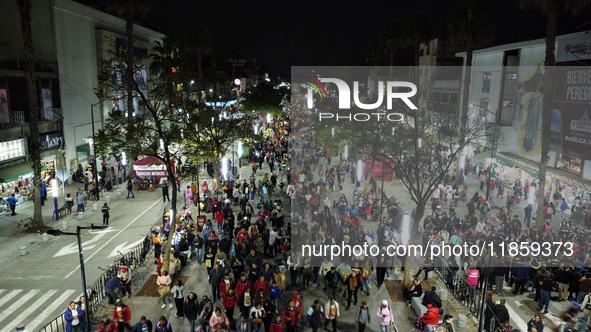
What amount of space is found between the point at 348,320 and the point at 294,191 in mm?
13801

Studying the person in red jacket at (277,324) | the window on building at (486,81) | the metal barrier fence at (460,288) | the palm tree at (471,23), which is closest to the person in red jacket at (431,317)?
the metal barrier fence at (460,288)

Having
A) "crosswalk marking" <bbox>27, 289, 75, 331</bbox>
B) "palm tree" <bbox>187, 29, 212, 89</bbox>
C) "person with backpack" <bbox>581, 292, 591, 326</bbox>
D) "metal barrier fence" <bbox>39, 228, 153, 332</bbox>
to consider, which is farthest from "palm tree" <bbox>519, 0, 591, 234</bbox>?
"palm tree" <bbox>187, 29, 212, 89</bbox>

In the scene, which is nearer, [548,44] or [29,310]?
[29,310]

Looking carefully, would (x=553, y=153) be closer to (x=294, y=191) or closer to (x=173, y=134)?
(x=294, y=191)

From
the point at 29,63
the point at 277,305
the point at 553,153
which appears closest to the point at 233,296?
the point at 277,305

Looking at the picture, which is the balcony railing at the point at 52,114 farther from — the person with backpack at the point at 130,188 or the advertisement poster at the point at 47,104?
the person with backpack at the point at 130,188

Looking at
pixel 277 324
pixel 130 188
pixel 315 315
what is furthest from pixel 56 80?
pixel 315 315

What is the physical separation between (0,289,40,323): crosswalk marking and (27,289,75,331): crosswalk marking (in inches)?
Answer: 40.5

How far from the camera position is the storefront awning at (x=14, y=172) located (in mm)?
25525

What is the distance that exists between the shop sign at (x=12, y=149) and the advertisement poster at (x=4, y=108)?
1370mm

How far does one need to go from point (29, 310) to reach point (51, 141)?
66.7 ft

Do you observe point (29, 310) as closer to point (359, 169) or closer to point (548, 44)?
point (359, 169)

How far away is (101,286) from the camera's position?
15242mm

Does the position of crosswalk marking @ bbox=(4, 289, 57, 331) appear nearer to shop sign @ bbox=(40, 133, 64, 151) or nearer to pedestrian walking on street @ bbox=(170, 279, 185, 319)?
pedestrian walking on street @ bbox=(170, 279, 185, 319)
